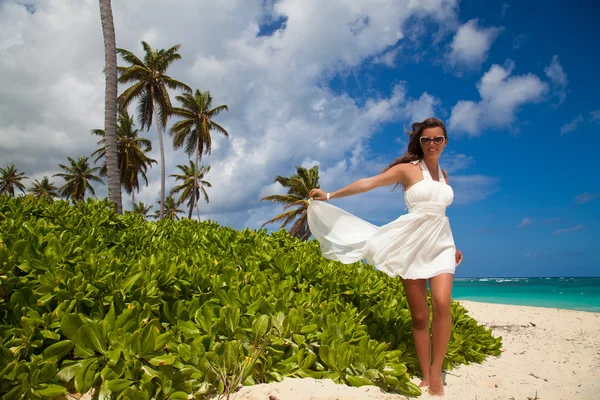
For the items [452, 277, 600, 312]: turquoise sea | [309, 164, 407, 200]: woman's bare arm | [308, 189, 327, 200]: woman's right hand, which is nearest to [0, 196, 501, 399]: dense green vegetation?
[308, 189, 327, 200]: woman's right hand

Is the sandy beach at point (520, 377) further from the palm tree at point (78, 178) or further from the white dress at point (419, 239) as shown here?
the palm tree at point (78, 178)

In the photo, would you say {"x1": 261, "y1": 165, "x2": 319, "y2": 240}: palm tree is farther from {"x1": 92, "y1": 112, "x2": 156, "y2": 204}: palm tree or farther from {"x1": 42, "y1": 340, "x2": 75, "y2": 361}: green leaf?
{"x1": 42, "y1": 340, "x2": 75, "y2": 361}: green leaf

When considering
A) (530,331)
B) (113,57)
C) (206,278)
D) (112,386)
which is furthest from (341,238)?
(113,57)

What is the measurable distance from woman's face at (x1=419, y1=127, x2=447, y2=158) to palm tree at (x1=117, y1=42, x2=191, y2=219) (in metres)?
26.8

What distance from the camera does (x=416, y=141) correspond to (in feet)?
12.0

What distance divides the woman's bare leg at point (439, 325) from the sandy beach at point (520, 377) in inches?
4.9

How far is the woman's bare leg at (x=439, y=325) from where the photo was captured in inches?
116

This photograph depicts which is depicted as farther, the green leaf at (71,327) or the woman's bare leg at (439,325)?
the woman's bare leg at (439,325)

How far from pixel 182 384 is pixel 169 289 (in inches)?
37.1

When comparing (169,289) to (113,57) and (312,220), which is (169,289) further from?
(113,57)

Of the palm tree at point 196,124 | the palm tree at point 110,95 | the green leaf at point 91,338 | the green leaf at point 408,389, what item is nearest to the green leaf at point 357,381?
the green leaf at point 408,389

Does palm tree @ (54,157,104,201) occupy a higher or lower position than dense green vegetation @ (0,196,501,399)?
higher

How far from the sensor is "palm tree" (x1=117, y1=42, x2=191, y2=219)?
1087 inches

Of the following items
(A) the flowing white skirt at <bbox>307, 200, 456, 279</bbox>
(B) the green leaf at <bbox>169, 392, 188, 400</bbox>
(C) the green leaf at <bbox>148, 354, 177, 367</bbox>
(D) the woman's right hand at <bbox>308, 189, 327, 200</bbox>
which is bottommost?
(B) the green leaf at <bbox>169, 392, 188, 400</bbox>
